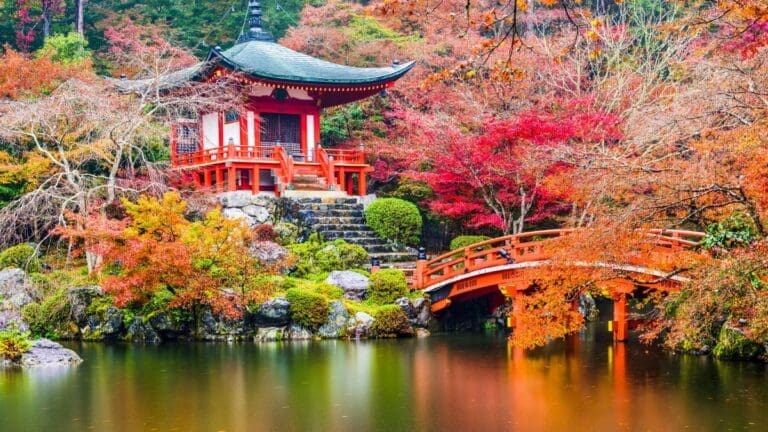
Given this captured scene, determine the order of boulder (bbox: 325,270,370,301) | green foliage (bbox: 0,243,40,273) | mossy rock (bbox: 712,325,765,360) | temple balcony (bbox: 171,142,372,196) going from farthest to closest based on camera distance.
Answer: temple balcony (bbox: 171,142,372,196) < green foliage (bbox: 0,243,40,273) < boulder (bbox: 325,270,370,301) < mossy rock (bbox: 712,325,765,360)

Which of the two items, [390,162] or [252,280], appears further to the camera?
[390,162]

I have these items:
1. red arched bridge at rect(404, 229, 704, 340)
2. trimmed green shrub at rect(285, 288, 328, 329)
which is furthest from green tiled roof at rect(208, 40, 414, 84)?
trimmed green shrub at rect(285, 288, 328, 329)

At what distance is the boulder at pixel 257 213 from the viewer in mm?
20797

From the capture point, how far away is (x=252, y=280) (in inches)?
663

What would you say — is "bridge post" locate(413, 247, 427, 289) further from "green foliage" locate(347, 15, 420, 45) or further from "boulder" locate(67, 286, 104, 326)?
"green foliage" locate(347, 15, 420, 45)

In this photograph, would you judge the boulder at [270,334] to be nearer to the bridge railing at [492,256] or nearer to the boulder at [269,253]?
the boulder at [269,253]

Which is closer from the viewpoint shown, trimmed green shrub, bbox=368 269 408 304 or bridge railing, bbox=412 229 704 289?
bridge railing, bbox=412 229 704 289

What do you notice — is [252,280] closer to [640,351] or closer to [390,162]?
[640,351]

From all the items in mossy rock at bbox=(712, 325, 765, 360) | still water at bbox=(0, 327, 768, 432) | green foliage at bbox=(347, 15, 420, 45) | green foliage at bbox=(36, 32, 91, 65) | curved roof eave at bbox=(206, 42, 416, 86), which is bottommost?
still water at bbox=(0, 327, 768, 432)

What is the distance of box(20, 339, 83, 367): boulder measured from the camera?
46.8 feet

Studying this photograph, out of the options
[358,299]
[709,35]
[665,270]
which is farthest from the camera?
[709,35]

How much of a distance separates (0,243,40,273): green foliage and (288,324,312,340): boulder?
551cm

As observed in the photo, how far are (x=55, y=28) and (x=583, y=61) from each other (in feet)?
54.0

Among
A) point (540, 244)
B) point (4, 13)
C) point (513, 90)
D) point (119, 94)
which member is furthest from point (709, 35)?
point (4, 13)
